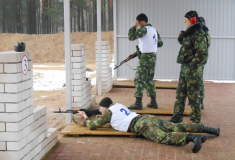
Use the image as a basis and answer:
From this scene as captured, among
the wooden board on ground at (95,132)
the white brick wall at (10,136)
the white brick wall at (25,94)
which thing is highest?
the white brick wall at (25,94)

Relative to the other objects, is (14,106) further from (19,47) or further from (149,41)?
(149,41)

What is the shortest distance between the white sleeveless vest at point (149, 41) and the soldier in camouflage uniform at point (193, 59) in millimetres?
1213

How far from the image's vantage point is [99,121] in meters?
5.58

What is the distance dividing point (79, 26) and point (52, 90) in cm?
2383

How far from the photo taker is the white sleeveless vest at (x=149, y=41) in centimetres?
711

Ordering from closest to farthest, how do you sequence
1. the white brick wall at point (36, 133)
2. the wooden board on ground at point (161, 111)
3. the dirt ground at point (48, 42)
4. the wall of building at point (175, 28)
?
the white brick wall at point (36, 133) < the wooden board on ground at point (161, 111) < the wall of building at point (175, 28) < the dirt ground at point (48, 42)

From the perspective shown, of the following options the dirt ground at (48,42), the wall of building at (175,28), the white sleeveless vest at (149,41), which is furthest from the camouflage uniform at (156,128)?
the dirt ground at (48,42)

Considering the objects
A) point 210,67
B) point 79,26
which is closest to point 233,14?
point 210,67

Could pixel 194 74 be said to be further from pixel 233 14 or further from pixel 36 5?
pixel 36 5

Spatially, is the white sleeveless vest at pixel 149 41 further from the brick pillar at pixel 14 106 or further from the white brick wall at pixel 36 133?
the brick pillar at pixel 14 106

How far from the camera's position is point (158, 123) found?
5.43m

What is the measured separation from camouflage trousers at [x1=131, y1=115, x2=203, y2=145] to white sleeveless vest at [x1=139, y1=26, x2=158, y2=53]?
2041 millimetres

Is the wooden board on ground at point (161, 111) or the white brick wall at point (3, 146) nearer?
the white brick wall at point (3, 146)

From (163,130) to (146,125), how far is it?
0.30 metres
